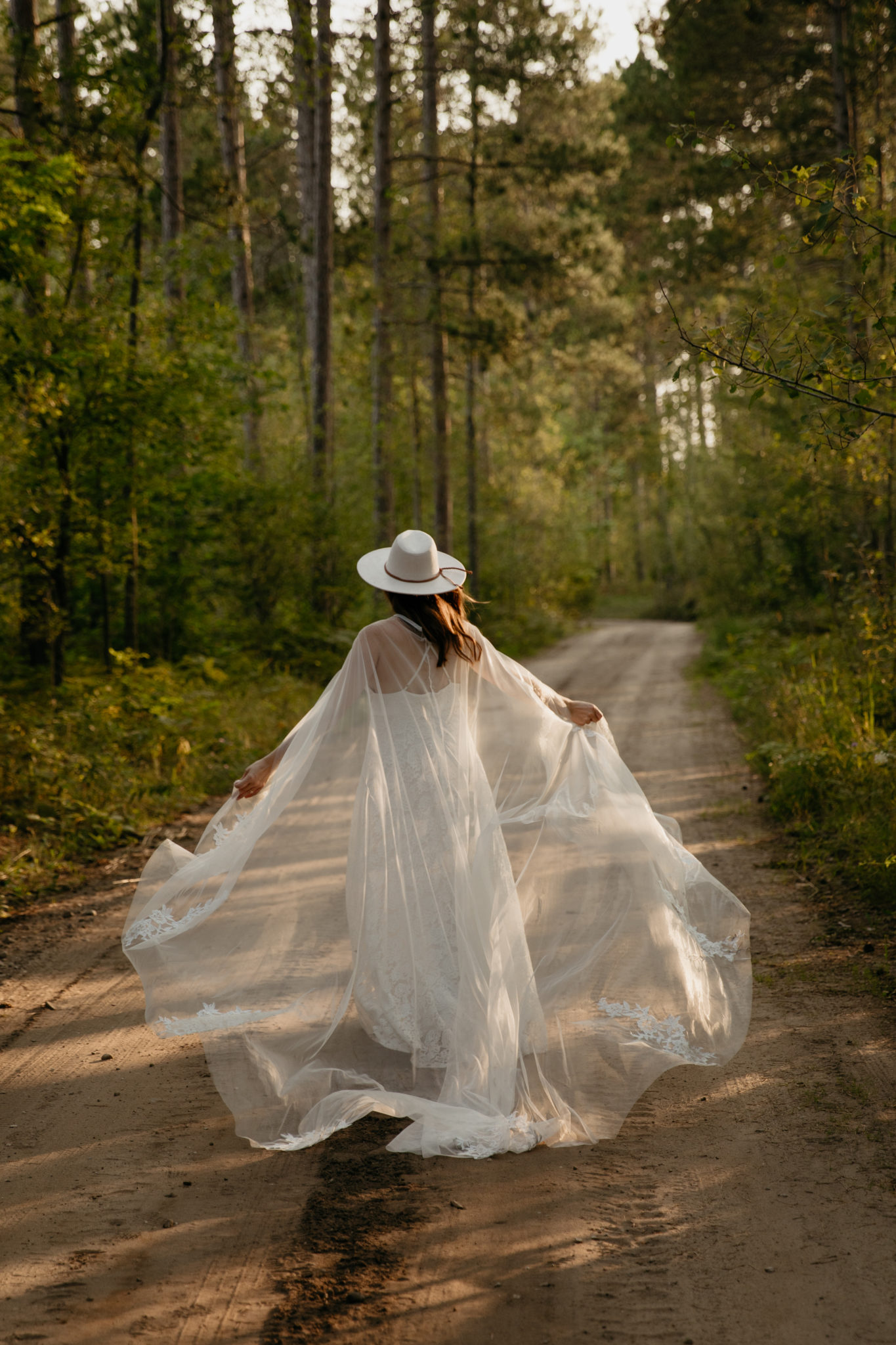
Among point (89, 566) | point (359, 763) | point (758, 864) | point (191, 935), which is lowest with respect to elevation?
point (758, 864)

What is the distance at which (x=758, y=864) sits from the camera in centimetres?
692

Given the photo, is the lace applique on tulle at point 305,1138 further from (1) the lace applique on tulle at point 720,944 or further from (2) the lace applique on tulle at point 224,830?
(1) the lace applique on tulle at point 720,944

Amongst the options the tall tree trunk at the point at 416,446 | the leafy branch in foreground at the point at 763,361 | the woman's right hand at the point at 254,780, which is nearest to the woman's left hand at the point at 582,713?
the woman's right hand at the point at 254,780

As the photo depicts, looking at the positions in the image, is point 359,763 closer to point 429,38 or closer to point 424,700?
point 424,700

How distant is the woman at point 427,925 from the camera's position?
3.73 m

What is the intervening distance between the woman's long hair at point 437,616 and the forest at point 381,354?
1.53 meters

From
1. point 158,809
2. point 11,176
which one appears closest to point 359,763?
point 158,809

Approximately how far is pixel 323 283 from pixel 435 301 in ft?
10.8

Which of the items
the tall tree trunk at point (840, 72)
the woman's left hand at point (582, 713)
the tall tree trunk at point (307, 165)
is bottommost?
the woman's left hand at point (582, 713)

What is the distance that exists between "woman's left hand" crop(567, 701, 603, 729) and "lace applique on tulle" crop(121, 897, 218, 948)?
73.1 inches

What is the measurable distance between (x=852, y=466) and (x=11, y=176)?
8.44m

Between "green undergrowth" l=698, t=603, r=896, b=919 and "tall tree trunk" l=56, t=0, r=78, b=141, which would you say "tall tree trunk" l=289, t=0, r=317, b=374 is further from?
"green undergrowth" l=698, t=603, r=896, b=919

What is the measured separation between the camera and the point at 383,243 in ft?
59.5

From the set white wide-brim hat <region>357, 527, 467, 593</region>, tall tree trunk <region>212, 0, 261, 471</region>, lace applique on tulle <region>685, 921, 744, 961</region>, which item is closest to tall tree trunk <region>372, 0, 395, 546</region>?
tall tree trunk <region>212, 0, 261, 471</region>
